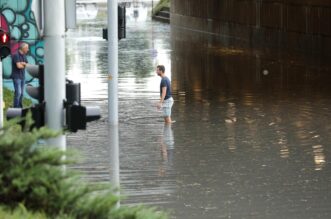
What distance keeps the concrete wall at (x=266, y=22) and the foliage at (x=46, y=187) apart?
36168mm

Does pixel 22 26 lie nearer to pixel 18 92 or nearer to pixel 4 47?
pixel 18 92

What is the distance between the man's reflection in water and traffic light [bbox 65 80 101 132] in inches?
229

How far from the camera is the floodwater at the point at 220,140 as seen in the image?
12.7 m

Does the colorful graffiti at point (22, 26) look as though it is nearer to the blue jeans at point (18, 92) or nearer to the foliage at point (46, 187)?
the blue jeans at point (18, 92)

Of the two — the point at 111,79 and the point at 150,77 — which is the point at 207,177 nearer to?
the point at 111,79

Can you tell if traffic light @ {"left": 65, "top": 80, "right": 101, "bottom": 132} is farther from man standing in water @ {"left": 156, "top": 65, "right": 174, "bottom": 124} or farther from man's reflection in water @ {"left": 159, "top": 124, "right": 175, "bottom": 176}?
man standing in water @ {"left": 156, "top": 65, "right": 174, "bottom": 124}

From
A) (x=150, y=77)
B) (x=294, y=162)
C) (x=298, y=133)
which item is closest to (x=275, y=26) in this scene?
(x=150, y=77)

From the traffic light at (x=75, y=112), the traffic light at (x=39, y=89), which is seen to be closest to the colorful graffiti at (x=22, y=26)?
the traffic light at (x=39, y=89)

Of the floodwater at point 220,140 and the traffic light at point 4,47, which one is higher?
the traffic light at point 4,47

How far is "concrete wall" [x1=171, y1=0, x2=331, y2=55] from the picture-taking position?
4216 cm

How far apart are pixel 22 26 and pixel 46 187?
61.1 ft

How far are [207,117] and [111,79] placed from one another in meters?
8.63

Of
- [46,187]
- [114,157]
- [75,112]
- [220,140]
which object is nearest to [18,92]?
[220,140]

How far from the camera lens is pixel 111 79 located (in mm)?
13445
